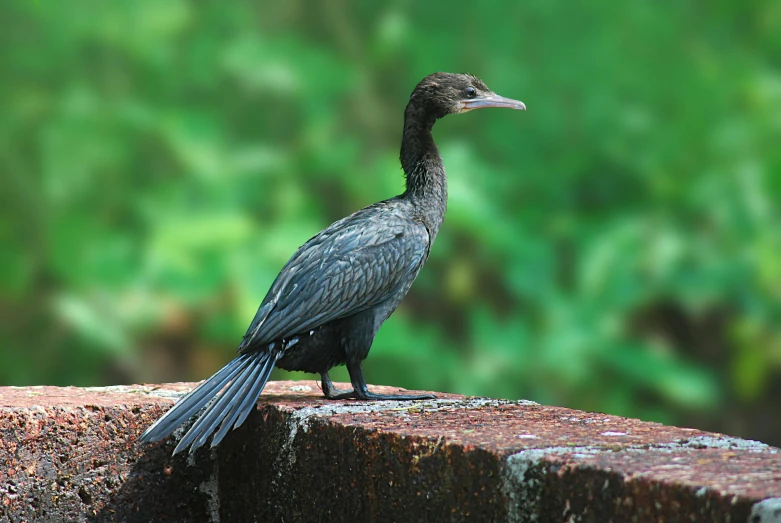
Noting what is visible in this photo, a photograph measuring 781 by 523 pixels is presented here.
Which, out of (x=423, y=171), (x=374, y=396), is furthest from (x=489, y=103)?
(x=374, y=396)

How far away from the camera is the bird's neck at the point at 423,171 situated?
3490mm

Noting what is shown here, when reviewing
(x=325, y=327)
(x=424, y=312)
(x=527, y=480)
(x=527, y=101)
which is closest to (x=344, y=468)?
(x=527, y=480)

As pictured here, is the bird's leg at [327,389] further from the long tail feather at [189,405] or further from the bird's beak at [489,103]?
the bird's beak at [489,103]

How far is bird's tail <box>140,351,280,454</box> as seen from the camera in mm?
2596

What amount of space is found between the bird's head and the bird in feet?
0.84

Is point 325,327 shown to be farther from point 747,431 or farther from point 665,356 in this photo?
point 747,431

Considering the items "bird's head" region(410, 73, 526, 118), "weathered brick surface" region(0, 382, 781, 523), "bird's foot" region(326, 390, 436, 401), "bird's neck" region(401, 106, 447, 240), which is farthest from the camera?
"bird's head" region(410, 73, 526, 118)

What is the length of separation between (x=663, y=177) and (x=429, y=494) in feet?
17.1

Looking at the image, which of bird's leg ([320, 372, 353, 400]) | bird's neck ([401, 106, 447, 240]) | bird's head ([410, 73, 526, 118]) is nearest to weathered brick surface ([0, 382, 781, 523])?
bird's leg ([320, 372, 353, 400])

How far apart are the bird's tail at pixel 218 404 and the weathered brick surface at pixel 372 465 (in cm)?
8

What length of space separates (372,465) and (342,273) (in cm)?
93

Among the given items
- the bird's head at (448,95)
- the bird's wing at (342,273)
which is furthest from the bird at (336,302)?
the bird's head at (448,95)

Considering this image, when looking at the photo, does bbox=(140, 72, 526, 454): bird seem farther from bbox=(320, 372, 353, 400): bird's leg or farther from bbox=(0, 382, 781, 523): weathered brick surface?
bbox=(0, 382, 781, 523): weathered brick surface

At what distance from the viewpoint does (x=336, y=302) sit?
10.1ft
